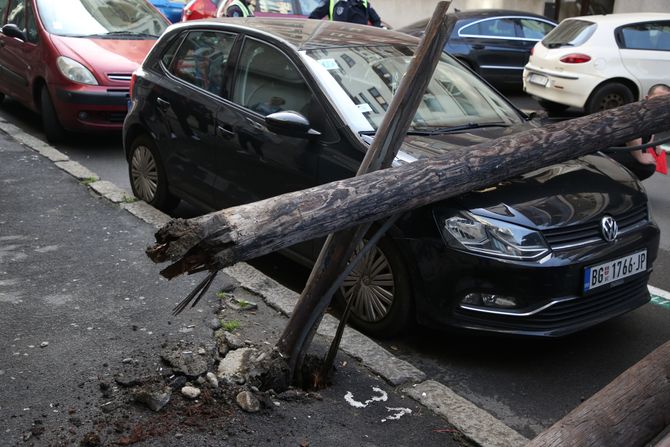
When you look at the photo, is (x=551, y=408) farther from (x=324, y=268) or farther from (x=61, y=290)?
(x=61, y=290)

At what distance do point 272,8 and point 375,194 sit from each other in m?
12.3

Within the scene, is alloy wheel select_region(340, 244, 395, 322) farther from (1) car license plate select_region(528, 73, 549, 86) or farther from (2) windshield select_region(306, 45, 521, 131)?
(1) car license plate select_region(528, 73, 549, 86)

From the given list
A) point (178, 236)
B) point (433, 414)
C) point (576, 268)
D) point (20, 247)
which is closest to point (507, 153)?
point (576, 268)

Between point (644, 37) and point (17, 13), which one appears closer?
point (17, 13)

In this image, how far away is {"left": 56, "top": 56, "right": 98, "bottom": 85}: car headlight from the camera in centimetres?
959

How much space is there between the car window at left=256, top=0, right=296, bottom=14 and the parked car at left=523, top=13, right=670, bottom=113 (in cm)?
474

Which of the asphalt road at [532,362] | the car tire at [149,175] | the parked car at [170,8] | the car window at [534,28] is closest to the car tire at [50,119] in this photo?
the car tire at [149,175]

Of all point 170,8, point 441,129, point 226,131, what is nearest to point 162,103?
point 226,131

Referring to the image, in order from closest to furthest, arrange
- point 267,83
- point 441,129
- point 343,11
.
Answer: point 441,129, point 267,83, point 343,11

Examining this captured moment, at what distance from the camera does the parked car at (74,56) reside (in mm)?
9586

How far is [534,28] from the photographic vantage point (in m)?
15.6

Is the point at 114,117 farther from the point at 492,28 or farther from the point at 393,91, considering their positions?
the point at 492,28

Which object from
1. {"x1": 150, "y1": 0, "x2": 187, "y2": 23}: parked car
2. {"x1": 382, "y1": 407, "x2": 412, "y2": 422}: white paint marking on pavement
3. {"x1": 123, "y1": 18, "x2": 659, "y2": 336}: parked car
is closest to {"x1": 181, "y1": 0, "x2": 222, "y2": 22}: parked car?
{"x1": 150, "y1": 0, "x2": 187, "y2": 23}: parked car

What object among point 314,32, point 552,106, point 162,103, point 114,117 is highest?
point 314,32
